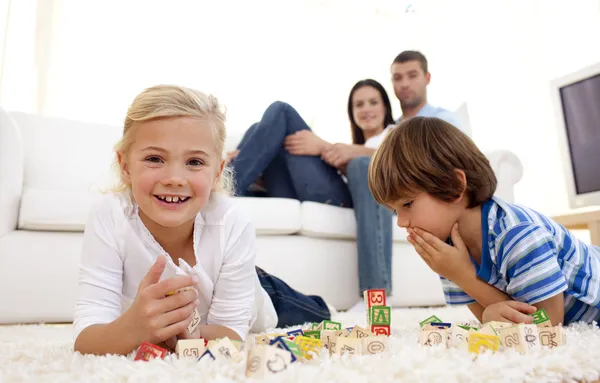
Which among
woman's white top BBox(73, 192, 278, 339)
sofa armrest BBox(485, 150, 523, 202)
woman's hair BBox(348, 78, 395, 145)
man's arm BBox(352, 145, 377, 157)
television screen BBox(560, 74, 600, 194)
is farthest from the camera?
television screen BBox(560, 74, 600, 194)

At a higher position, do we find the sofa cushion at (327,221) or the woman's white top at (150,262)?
the sofa cushion at (327,221)

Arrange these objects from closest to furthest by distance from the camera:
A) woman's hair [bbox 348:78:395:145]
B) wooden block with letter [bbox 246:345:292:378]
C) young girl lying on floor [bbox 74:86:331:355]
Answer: wooden block with letter [bbox 246:345:292:378]
young girl lying on floor [bbox 74:86:331:355]
woman's hair [bbox 348:78:395:145]

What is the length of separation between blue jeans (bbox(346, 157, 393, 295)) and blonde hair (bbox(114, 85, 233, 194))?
1014 mm

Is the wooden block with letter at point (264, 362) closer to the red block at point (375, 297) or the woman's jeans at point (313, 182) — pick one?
the red block at point (375, 297)

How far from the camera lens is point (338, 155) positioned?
6.88ft

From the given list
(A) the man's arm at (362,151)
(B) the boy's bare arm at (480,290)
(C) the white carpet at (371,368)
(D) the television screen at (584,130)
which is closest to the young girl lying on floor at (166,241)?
(C) the white carpet at (371,368)

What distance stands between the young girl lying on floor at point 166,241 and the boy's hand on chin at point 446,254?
0.35 meters

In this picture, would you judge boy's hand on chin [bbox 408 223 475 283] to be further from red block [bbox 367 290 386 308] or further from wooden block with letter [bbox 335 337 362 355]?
wooden block with letter [bbox 335 337 362 355]

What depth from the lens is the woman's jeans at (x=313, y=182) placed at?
190 centimetres

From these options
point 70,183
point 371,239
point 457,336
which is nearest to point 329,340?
point 457,336

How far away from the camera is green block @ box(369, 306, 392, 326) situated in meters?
0.98

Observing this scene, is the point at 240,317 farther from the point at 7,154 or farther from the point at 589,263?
the point at 7,154

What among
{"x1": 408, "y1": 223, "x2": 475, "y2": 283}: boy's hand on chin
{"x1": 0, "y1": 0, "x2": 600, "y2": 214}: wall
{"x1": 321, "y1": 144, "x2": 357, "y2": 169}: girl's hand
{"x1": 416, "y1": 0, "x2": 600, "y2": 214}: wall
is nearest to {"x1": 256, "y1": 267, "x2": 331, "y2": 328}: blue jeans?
{"x1": 408, "y1": 223, "x2": 475, "y2": 283}: boy's hand on chin

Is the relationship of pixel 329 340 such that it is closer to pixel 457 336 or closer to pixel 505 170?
pixel 457 336
